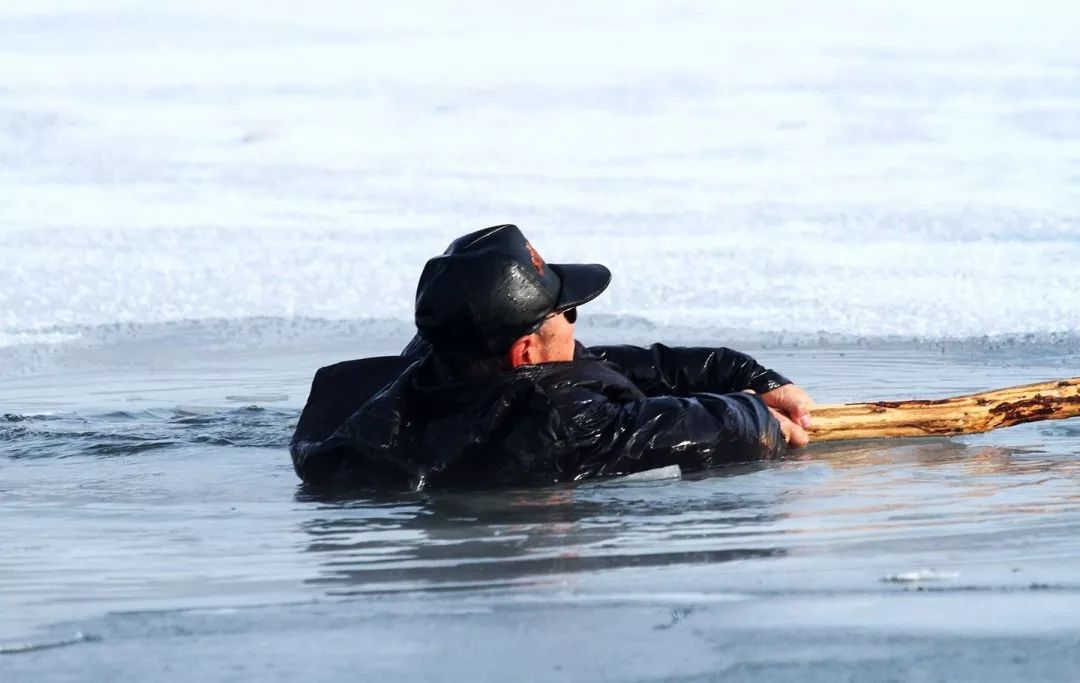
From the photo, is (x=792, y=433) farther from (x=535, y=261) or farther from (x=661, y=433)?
(x=535, y=261)

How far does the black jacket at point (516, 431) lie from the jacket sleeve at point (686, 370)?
43 cm

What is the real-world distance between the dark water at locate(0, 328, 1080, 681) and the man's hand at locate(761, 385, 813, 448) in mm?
109

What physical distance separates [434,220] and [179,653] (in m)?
7.37

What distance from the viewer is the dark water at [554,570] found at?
2.51 m

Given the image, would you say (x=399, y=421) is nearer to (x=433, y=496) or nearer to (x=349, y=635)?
(x=433, y=496)

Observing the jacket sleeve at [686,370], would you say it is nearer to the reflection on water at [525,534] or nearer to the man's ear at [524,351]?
the man's ear at [524,351]

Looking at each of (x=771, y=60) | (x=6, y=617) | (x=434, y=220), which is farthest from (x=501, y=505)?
(x=771, y=60)

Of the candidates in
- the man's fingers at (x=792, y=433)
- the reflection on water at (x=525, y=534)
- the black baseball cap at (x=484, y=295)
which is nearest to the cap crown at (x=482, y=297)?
the black baseball cap at (x=484, y=295)

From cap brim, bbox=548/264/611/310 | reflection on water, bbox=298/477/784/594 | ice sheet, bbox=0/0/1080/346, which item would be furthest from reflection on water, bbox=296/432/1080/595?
ice sheet, bbox=0/0/1080/346

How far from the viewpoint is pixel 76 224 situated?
10.0 metres

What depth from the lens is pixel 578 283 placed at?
4.53 meters

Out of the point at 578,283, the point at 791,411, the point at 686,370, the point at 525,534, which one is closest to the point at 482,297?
the point at 578,283

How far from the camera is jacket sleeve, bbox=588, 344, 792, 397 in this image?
5113 millimetres

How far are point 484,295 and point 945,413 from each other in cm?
161
